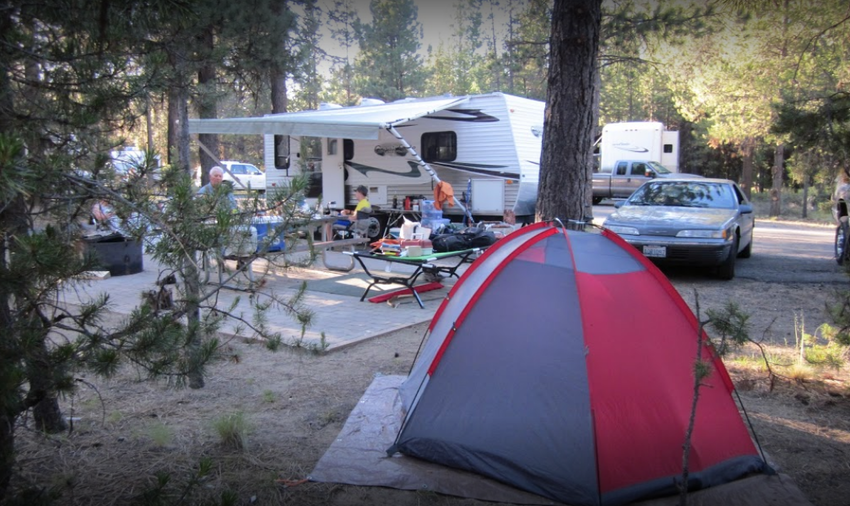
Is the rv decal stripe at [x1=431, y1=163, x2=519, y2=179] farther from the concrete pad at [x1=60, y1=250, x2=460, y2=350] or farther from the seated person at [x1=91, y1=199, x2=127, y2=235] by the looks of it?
the seated person at [x1=91, y1=199, x2=127, y2=235]

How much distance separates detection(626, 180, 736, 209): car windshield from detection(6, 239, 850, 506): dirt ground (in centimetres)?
418

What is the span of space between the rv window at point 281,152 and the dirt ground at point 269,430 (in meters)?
9.99

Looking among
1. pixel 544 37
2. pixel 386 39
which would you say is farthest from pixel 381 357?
pixel 386 39

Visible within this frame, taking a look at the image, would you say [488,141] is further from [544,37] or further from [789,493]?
[789,493]

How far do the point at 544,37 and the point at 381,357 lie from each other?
10422 mm

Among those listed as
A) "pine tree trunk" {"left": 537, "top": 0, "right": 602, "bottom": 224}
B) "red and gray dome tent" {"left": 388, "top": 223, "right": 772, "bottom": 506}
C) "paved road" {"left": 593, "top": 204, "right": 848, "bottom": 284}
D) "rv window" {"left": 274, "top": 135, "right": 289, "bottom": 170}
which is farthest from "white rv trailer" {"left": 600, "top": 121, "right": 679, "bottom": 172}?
"red and gray dome tent" {"left": 388, "top": 223, "right": 772, "bottom": 506}

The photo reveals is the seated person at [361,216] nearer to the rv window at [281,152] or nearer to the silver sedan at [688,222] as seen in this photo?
the silver sedan at [688,222]

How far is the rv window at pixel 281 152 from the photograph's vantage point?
15.3m

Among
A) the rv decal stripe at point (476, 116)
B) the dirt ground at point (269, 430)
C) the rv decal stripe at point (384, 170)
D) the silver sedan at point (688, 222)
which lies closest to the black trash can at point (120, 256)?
the dirt ground at point (269, 430)

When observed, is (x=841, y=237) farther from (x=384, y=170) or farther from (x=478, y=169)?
(x=384, y=170)

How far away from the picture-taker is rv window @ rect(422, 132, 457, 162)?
1333cm

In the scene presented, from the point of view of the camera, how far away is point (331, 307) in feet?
24.6

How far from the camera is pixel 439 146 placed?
13.5 metres

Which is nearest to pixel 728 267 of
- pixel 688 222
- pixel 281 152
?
pixel 688 222
